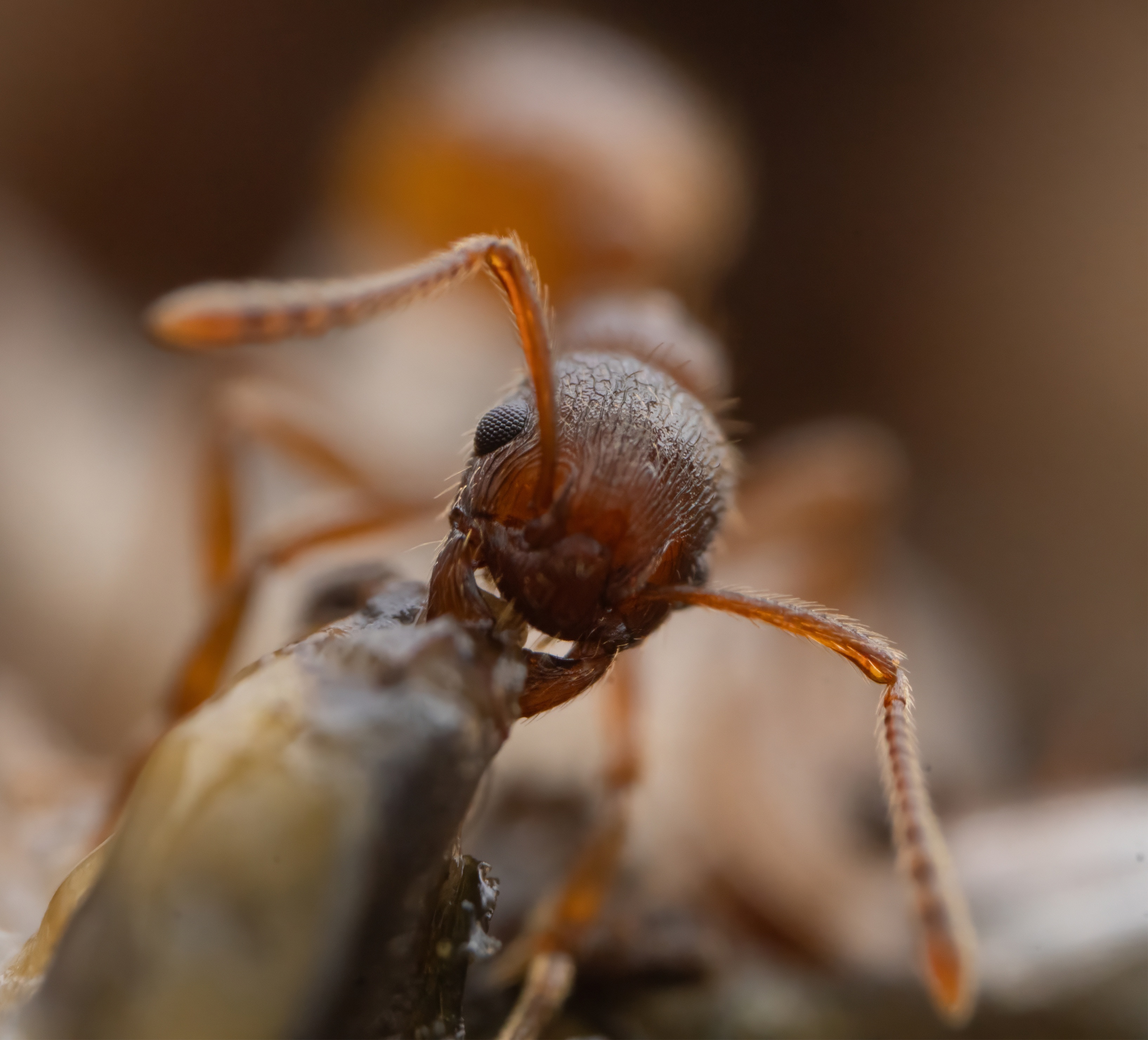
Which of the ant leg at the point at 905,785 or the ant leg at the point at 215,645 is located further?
the ant leg at the point at 215,645

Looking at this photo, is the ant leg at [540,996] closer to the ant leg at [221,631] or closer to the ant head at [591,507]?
the ant head at [591,507]

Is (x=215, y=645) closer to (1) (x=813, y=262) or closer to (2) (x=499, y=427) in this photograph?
(2) (x=499, y=427)

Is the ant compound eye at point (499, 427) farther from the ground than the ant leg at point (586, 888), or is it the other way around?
the ant compound eye at point (499, 427)

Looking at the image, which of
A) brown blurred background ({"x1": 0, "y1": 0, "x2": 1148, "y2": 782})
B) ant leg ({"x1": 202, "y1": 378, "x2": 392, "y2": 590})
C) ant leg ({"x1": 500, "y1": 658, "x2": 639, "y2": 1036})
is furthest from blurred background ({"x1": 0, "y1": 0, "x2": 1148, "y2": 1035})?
ant leg ({"x1": 500, "y1": 658, "x2": 639, "y2": 1036})

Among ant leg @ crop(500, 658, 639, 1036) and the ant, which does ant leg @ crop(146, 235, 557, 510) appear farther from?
ant leg @ crop(500, 658, 639, 1036)

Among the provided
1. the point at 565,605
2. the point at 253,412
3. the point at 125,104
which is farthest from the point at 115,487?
the point at 565,605

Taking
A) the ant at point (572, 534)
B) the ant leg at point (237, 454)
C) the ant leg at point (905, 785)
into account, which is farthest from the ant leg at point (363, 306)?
the ant leg at point (237, 454)
